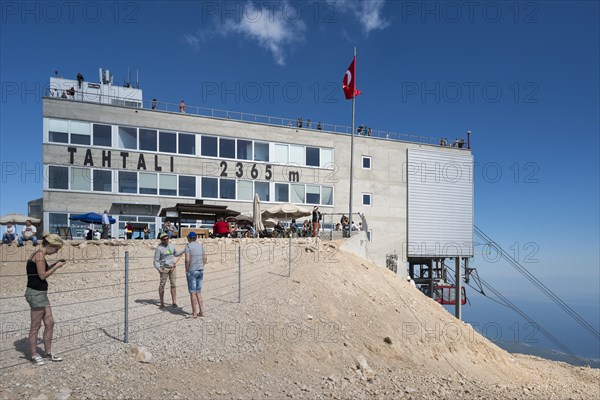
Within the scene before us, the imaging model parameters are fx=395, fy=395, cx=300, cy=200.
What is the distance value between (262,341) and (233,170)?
858 inches

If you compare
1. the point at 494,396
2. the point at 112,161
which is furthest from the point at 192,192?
the point at 494,396

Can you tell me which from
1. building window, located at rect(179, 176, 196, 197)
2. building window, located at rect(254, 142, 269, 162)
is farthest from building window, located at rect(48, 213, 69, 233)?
building window, located at rect(254, 142, 269, 162)

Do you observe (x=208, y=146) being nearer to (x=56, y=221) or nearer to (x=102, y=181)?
(x=102, y=181)

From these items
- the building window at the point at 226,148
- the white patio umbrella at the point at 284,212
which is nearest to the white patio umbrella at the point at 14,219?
the building window at the point at 226,148

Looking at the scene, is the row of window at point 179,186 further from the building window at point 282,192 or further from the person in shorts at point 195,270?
the person in shorts at point 195,270

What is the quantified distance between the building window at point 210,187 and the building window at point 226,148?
199 cm

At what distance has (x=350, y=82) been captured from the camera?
23.5m

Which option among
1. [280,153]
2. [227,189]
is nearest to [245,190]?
[227,189]

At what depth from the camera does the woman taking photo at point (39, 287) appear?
6070 mm

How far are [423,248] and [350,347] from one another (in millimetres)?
25430

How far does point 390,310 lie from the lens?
13.3 meters

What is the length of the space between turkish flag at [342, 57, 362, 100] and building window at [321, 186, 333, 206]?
31.6 feet

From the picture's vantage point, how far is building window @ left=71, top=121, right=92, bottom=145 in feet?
83.3

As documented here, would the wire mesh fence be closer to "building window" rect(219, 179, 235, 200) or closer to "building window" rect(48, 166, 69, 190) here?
"building window" rect(48, 166, 69, 190)
